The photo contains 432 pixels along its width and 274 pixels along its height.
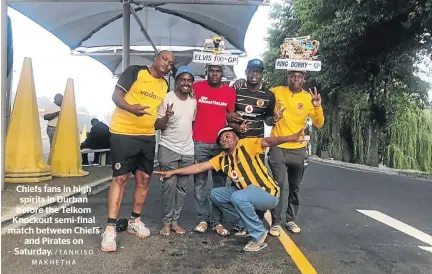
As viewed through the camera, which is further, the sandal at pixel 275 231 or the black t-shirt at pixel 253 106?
the sandal at pixel 275 231

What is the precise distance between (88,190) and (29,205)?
5.69 feet

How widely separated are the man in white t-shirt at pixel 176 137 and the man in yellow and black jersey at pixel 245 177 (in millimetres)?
130

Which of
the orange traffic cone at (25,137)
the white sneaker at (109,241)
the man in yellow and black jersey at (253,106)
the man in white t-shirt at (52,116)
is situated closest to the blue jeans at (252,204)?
the man in yellow and black jersey at (253,106)

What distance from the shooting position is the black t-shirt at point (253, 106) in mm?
4641

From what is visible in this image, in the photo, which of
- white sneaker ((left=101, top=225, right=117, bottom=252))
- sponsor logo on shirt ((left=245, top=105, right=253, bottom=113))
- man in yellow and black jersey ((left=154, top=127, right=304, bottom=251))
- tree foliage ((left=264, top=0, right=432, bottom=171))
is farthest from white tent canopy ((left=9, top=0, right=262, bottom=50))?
white sneaker ((left=101, top=225, right=117, bottom=252))

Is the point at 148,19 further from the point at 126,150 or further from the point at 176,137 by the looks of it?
the point at 126,150

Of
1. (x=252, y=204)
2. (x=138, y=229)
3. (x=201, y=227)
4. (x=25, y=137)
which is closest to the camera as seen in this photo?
(x=252, y=204)

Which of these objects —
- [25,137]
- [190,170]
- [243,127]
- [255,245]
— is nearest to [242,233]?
[255,245]

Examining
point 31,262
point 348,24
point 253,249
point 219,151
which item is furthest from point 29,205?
point 348,24

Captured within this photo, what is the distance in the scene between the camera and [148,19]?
11945 mm

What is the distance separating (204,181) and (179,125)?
2.36 feet

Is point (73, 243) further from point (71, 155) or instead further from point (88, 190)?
point (71, 155)

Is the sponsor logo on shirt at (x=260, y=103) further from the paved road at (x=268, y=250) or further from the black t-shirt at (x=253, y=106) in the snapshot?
the paved road at (x=268, y=250)

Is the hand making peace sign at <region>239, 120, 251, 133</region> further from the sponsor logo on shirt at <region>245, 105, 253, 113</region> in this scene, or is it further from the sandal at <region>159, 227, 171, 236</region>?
the sandal at <region>159, 227, 171, 236</region>
